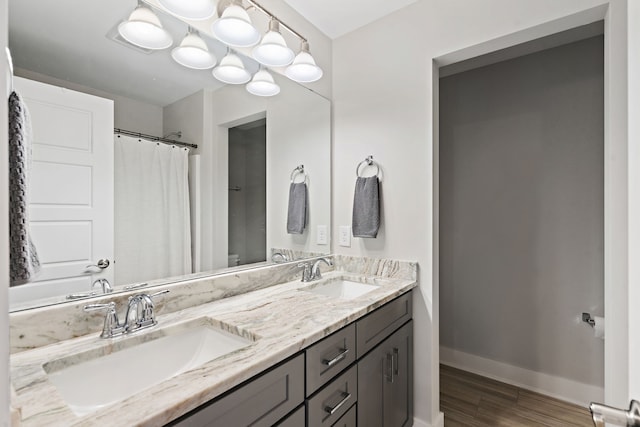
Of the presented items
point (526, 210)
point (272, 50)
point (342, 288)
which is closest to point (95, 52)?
point (272, 50)

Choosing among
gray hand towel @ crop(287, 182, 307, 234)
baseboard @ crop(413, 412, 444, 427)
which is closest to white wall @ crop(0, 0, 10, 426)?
gray hand towel @ crop(287, 182, 307, 234)

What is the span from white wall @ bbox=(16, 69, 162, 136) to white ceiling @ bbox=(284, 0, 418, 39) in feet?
3.50

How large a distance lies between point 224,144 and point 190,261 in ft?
1.86

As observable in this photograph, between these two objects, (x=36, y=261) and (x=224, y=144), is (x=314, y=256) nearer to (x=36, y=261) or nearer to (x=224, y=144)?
(x=224, y=144)

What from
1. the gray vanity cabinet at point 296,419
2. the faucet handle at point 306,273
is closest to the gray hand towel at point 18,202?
the gray vanity cabinet at point 296,419

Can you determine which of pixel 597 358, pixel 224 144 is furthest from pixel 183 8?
pixel 597 358

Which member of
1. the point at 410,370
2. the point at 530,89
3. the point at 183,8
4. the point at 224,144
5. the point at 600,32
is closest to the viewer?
the point at 183,8

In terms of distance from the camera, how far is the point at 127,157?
117 centimetres

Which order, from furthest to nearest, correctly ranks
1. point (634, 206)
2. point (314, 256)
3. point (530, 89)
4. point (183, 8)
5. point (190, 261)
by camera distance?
1. point (530, 89)
2. point (314, 256)
3. point (190, 261)
4. point (183, 8)
5. point (634, 206)

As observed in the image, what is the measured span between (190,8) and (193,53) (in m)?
0.17

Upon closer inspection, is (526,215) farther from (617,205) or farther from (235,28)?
(235,28)

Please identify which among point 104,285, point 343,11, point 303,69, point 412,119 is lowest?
point 104,285

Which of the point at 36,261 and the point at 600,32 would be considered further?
the point at 600,32

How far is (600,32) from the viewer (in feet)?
6.25
